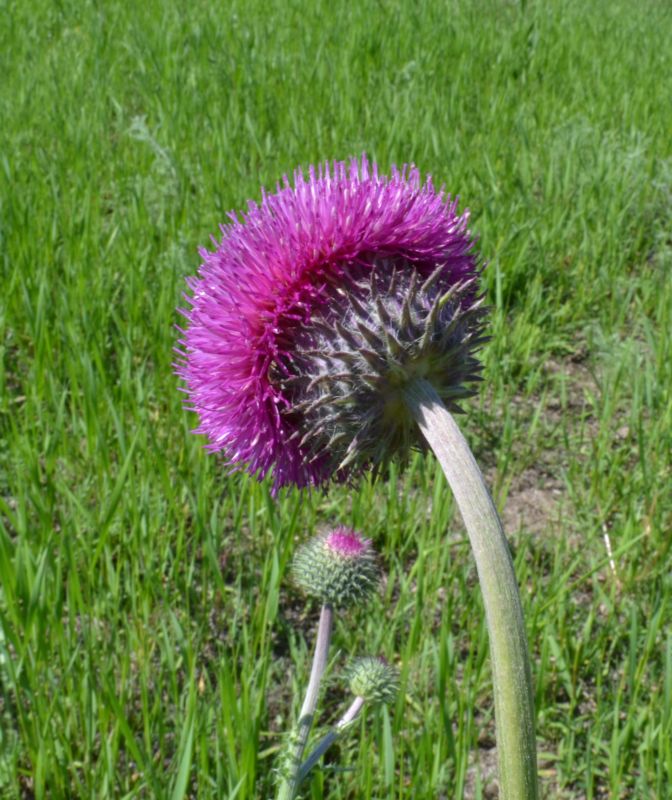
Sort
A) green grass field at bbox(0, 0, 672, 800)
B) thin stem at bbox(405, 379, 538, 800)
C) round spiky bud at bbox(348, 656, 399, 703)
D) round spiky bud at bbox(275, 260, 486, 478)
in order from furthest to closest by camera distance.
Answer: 1. green grass field at bbox(0, 0, 672, 800)
2. round spiky bud at bbox(348, 656, 399, 703)
3. round spiky bud at bbox(275, 260, 486, 478)
4. thin stem at bbox(405, 379, 538, 800)

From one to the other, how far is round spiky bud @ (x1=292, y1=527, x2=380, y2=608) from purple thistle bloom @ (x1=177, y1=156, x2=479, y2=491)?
306 millimetres

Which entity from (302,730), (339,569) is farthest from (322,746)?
(339,569)

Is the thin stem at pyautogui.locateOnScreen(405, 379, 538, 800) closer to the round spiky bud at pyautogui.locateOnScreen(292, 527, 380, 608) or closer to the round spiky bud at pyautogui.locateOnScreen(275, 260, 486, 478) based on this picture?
the round spiky bud at pyautogui.locateOnScreen(275, 260, 486, 478)

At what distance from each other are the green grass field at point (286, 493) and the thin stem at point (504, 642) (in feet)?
1.52

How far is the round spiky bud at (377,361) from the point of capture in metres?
1.18

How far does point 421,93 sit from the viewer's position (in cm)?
517

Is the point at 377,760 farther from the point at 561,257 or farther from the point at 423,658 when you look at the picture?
the point at 561,257

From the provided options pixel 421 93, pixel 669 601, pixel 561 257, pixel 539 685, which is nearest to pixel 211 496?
pixel 539 685

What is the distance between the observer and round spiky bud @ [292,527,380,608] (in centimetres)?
158

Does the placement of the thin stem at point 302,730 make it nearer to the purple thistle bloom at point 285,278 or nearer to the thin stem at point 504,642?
the purple thistle bloom at point 285,278

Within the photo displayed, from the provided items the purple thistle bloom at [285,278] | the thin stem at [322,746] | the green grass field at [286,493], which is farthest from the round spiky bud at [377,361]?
the green grass field at [286,493]

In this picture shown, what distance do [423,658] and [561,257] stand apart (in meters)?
2.15

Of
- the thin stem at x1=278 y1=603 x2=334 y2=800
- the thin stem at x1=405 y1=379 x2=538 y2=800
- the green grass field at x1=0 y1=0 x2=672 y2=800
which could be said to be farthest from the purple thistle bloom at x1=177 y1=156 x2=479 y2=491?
the green grass field at x1=0 y1=0 x2=672 y2=800

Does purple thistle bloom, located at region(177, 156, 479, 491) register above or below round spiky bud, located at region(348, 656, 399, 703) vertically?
above
